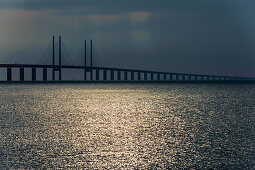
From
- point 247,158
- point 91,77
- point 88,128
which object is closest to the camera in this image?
point 247,158

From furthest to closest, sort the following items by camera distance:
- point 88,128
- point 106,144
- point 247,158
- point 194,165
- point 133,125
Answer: point 133,125, point 88,128, point 106,144, point 247,158, point 194,165

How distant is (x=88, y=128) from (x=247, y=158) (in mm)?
10045

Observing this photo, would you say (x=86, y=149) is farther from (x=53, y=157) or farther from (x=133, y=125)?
(x=133, y=125)

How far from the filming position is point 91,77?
144500 millimetres

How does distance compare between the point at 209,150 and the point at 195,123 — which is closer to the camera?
the point at 209,150

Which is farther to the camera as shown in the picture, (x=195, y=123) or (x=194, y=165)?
(x=195, y=123)

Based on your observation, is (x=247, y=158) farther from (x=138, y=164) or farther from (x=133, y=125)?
(x=133, y=125)

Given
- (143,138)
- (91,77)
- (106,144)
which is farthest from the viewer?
(91,77)

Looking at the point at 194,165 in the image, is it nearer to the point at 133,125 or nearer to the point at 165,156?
the point at 165,156

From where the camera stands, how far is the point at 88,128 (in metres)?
21.5

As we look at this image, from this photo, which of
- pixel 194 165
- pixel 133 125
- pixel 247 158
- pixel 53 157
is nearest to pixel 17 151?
pixel 53 157

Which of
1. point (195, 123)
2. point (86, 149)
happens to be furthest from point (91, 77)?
point (86, 149)

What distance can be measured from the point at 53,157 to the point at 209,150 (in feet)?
17.3

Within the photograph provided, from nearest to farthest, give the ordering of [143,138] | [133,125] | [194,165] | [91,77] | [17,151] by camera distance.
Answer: [194,165]
[17,151]
[143,138]
[133,125]
[91,77]
